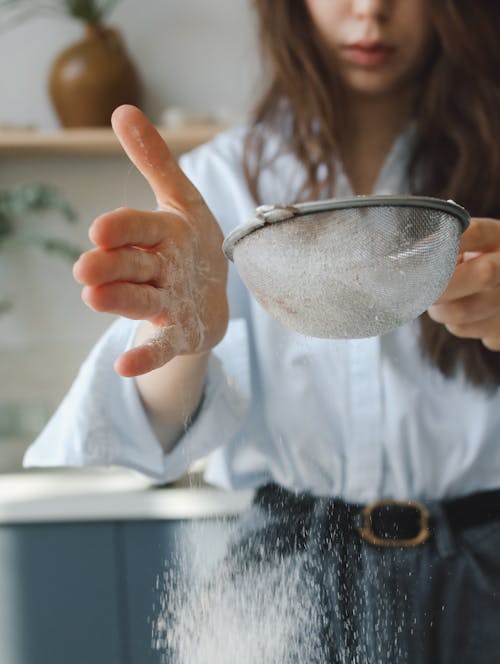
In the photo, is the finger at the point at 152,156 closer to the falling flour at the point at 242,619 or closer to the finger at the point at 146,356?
the finger at the point at 146,356

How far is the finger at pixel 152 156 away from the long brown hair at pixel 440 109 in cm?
27

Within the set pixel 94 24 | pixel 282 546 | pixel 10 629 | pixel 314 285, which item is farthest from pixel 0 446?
pixel 94 24

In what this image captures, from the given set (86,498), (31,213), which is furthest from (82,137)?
(86,498)

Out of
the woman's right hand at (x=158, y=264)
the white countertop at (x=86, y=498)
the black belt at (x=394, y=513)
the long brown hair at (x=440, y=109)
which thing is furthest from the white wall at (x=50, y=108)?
the woman's right hand at (x=158, y=264)

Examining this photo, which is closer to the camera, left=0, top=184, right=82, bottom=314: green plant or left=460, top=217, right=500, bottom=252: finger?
left=460, top=217, right=500, bottom=252: finger

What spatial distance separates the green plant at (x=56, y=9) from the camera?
4.82 ft

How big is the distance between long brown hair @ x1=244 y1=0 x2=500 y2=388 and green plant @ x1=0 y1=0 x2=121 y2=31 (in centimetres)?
80

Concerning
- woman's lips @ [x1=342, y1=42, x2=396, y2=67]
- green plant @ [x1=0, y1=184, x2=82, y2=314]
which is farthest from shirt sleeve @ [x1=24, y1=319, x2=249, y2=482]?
green plant @ [x1=0, y1=184, x2=82, y2=314]

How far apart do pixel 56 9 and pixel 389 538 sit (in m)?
1.28

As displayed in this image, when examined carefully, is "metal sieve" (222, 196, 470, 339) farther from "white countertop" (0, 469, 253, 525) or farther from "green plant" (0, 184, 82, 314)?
"green plant" (0, 184, 82, 314)

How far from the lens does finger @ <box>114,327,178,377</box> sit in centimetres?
40

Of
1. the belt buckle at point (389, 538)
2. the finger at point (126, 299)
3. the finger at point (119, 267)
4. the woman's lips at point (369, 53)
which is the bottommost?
the belt buckle at point (389, 538)

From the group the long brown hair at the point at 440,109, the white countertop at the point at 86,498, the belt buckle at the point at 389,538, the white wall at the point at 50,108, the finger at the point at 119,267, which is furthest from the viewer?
the white wall at the point at 50,108

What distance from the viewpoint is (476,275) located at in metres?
0.49
